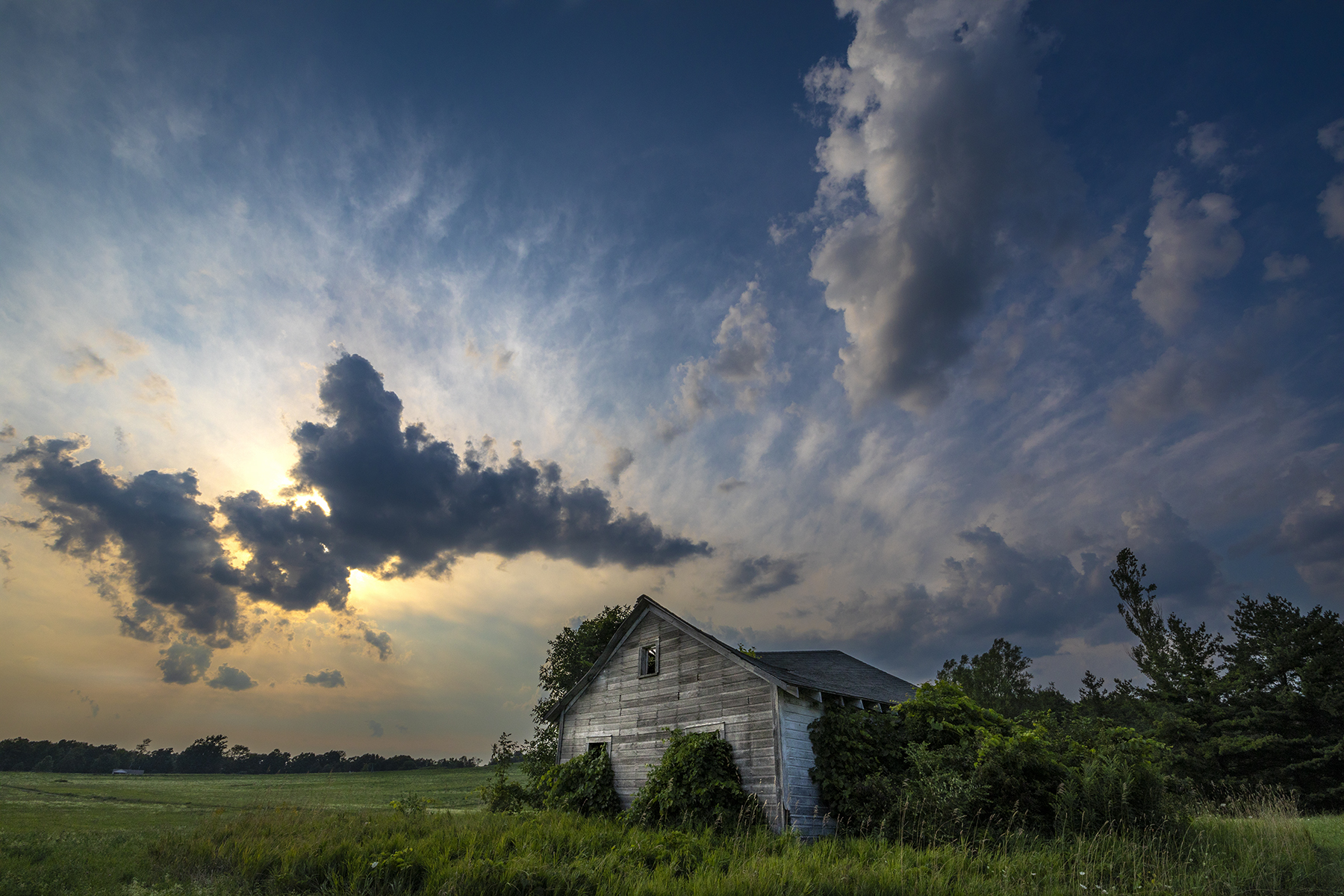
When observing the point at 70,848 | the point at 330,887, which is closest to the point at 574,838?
the point at 330,887

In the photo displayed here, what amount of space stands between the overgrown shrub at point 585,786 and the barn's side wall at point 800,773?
656 centimetres

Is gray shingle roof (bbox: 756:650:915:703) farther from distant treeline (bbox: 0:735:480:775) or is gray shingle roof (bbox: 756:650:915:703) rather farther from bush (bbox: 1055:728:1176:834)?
distant treeline (bbox: 0:735:480:775)

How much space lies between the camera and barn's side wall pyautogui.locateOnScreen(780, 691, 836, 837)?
15.3 m

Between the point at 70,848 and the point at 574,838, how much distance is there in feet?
35.0

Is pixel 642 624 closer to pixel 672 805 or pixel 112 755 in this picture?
pixel 672 805

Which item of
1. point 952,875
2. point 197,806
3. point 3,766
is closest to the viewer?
point 952,875

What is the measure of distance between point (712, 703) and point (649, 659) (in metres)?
3.44

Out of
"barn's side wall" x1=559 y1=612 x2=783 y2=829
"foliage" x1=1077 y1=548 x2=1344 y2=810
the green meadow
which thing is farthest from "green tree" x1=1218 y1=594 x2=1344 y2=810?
"barn's side wall" x1=559 y1=612 x2=783 y2=829

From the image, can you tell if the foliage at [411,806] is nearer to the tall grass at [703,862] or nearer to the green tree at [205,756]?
the tall grass at [703,862]

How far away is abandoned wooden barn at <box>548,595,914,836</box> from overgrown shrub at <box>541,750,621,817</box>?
1.06 ft

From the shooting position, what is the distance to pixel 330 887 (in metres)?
9.59

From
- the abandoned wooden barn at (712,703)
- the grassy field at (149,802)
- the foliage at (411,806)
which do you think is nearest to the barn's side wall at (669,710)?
the abandoned wooden barn at (712,703)

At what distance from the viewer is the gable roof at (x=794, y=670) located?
55.1ft

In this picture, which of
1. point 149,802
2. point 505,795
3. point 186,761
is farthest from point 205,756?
point 505,795
